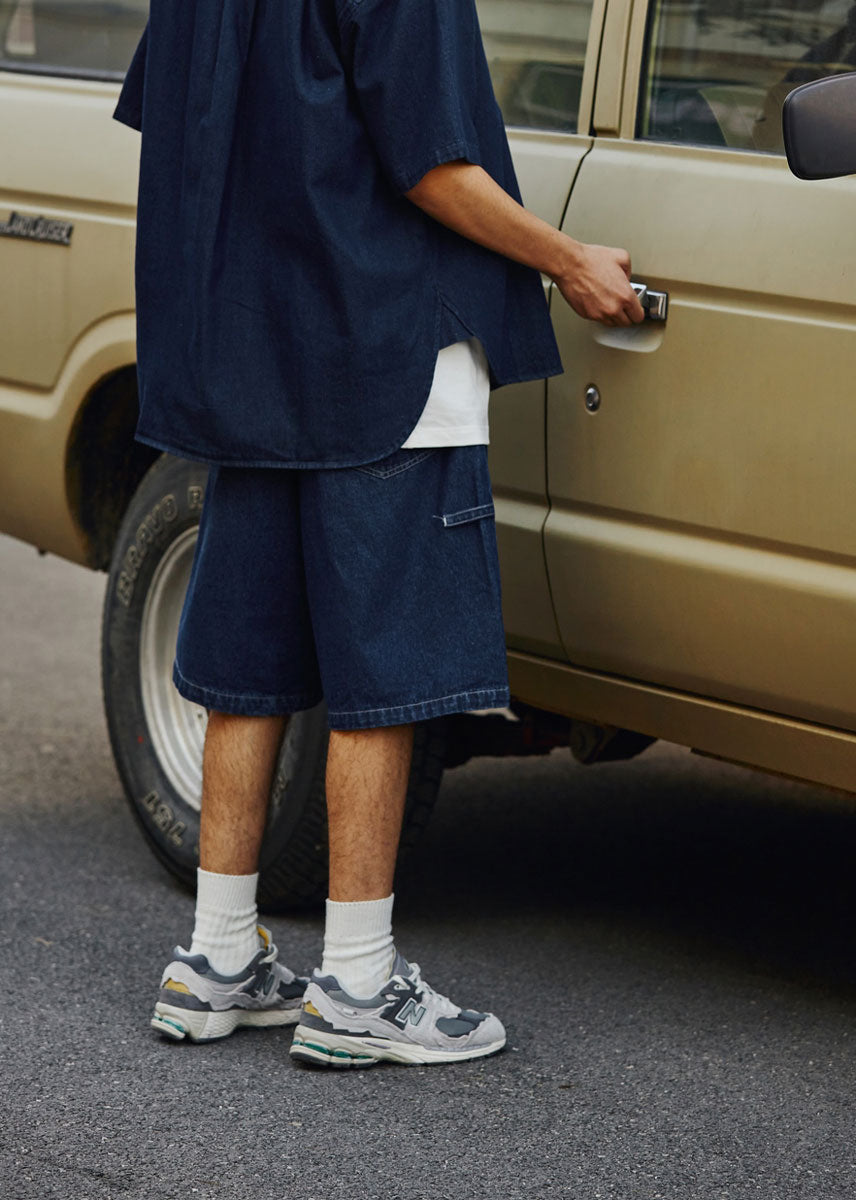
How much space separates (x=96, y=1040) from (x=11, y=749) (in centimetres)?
189

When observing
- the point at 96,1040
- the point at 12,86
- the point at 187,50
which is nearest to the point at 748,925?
the point at 96,1040

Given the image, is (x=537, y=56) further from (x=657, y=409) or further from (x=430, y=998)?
(x=430, y=998)

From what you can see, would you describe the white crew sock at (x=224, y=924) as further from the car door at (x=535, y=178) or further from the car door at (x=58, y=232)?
the car door at (x=58, y=232)

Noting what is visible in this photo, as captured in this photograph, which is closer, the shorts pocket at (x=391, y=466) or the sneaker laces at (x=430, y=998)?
the shorts pocket at (x=391, y=466)

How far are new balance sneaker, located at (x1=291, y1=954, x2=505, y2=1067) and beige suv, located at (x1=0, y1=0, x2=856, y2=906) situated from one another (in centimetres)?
55

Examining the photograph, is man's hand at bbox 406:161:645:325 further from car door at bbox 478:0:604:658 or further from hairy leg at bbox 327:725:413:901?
hairy leg at bbox 327:725:413:901

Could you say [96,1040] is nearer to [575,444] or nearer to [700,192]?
[575,444]

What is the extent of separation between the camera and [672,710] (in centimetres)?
301

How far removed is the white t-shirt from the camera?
2768 mm

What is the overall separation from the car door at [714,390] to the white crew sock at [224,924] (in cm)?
66

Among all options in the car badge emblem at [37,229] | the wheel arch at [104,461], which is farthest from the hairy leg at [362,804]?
the car badge emblem at [37,229]

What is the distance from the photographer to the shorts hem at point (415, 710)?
9.24 feet

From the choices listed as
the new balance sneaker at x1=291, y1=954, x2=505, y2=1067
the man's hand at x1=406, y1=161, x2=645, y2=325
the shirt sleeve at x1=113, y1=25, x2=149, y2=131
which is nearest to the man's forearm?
the man's hand at x1=406, y1=161, x2=645, y2=325

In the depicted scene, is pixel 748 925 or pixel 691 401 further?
pixel 748 925
